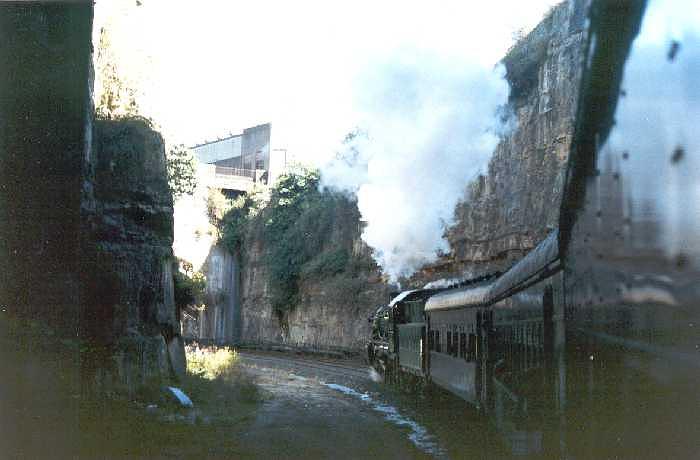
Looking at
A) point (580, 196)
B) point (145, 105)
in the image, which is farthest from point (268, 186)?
point (580, 196)

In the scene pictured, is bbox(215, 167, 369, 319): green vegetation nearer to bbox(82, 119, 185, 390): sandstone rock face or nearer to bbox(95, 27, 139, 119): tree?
bbox(82, 119, 185, 390): sandstone rock face

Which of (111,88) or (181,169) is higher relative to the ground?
(181,169)

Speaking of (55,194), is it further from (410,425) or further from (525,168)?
(525,168)

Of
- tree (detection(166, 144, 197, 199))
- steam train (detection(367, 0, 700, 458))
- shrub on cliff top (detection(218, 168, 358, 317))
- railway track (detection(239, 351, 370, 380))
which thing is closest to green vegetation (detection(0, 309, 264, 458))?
steam train (detection(367, 0, 700, 458))

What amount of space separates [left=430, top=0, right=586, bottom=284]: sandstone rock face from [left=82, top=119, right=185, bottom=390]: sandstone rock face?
43.8 feet

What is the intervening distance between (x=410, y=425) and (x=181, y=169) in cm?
2704

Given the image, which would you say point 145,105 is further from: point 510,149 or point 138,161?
point 510,149

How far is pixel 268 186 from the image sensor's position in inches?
1756

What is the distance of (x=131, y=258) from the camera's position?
49.3 ft

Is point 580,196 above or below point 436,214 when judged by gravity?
below

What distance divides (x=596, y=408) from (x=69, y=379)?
819 cm

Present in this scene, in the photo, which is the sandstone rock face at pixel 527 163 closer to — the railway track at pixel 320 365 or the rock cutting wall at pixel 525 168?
the rock cutting wall at pixel 525 168

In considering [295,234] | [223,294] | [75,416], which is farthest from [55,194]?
[223,294]

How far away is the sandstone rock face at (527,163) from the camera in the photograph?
81.3ft
